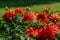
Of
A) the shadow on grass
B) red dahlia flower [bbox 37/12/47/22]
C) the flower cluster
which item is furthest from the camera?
the shadow on grass

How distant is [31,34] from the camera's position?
241cm

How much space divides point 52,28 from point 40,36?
119 mm

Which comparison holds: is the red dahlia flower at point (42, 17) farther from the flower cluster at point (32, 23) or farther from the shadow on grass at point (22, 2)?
the shadow on grass at point (22, 2)

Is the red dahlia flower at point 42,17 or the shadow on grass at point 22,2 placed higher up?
the red dahlia flower at point 42,17

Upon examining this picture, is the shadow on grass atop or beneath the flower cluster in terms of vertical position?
beneath

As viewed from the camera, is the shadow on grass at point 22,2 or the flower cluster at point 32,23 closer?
the flower cluster at point 32,23

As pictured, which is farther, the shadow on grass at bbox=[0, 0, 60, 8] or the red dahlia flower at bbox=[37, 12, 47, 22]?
the shadow on grass at bbox=[0, 0, 60, 8]

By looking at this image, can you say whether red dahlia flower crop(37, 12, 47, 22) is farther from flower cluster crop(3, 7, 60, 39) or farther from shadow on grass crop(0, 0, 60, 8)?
shadow on grass crop(0, 0, 60, 8)

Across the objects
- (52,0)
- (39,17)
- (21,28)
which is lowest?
(52,0)

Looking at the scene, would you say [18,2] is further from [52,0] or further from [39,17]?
[39,17]

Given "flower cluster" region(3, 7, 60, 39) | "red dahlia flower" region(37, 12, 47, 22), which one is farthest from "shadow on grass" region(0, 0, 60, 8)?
"red dahlia flower" region(37, 12, 47, 22)

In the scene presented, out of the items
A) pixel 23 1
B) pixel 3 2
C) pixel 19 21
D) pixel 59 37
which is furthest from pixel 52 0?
pixel 59 37

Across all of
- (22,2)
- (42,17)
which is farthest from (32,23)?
(22,2)

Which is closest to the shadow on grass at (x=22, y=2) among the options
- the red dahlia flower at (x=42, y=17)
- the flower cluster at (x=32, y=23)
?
the flower cluster at (x=32, y=23)
